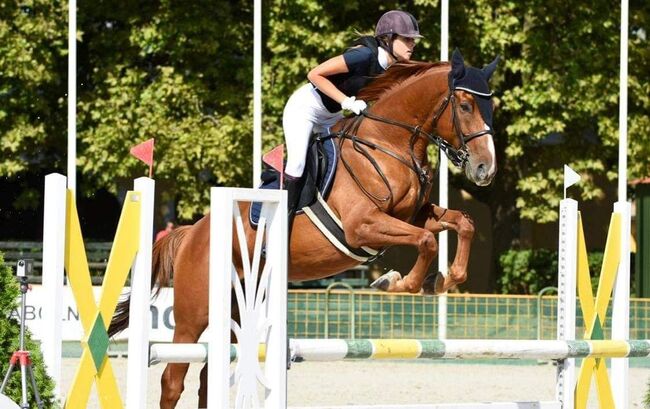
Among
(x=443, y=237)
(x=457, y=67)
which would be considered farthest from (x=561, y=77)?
(x=457, y=67)

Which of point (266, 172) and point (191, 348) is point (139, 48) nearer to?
point (266, 172)

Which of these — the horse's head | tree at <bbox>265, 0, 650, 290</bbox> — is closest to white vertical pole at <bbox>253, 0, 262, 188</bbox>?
tree at <bbox>265, 0, 650, 290</bbox>

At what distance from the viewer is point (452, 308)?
12125 mm

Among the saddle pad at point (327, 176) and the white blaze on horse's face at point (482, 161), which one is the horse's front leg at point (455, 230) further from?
the saddle pad at point (327, 176)

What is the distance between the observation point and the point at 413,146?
619 cm

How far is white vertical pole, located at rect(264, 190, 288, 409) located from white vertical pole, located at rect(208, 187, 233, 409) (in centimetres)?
21

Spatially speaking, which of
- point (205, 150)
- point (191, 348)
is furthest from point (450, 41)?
point (191, 348)

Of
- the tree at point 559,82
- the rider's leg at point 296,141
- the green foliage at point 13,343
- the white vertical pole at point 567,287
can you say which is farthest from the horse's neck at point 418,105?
the tree at point 559,82

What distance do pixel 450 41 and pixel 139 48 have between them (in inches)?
147

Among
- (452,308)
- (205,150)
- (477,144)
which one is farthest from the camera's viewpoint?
(205,150)

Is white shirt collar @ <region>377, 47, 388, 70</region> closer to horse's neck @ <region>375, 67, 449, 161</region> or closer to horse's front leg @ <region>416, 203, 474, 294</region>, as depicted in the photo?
horse's neck @ <region>375, 67, 449, 161</region>

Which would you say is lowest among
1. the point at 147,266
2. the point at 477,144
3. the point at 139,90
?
the point at 147,266

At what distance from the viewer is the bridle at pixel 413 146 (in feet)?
19.6

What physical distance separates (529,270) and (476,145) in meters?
11.2
